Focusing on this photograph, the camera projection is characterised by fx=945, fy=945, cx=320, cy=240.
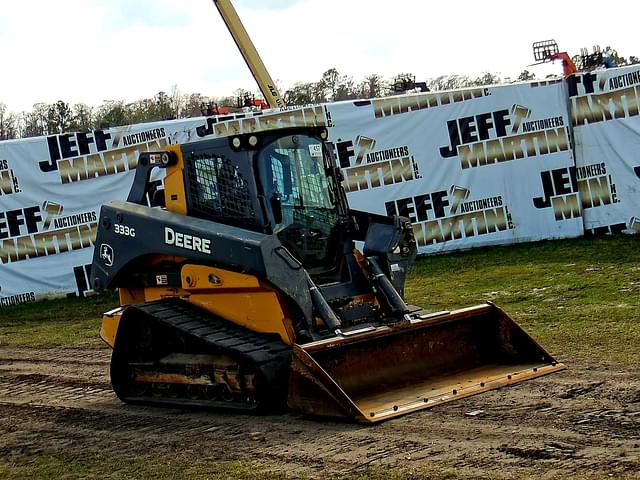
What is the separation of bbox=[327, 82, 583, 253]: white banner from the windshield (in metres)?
10.3

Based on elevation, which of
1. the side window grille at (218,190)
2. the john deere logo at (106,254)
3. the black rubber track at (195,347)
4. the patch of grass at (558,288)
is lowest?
the patch of grass at (558,288)

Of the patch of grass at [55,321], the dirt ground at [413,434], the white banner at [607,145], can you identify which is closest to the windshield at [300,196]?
the dirt ground at [413,434]

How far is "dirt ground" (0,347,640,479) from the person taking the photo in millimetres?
5793

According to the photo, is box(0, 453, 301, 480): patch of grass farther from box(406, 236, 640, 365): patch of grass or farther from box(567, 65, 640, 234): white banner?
box(567, 65, 640, 234): white banner

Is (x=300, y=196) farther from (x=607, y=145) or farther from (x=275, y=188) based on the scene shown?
(x=607, y=145)

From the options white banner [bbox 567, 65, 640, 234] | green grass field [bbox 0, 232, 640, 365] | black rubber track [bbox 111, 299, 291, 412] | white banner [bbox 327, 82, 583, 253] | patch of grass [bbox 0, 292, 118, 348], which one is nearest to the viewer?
black rubber track [bbox 111, 299, 291, 412]

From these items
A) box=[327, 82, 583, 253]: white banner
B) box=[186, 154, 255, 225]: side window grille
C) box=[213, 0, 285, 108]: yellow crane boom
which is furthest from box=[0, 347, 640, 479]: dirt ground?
box=[213, 0, 285, 108]: yellow crane boom

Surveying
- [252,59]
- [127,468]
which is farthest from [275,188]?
[252,59]

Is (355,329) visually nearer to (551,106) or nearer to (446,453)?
(446,453)

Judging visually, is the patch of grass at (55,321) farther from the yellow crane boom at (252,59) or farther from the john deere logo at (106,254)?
the yellow crane boom at (252,59)

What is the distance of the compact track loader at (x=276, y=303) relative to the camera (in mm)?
7703

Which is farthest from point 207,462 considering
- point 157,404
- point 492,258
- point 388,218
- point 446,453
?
point 492,258

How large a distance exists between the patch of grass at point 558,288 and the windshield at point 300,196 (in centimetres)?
257

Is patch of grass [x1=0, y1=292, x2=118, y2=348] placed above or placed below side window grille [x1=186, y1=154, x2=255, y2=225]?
below
